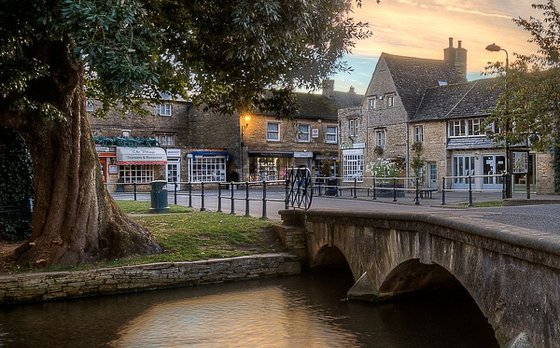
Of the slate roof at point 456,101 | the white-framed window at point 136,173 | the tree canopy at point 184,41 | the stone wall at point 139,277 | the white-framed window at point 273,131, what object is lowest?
the stone wall at point 139,277

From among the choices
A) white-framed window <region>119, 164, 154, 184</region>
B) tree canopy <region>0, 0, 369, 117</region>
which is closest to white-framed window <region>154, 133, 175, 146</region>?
white-framed window <region>119, 164, 154, 184</region>

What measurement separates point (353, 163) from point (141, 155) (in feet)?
53.6

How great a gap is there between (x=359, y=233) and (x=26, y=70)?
7.03 metres

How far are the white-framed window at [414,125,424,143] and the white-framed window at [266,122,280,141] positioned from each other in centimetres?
1173

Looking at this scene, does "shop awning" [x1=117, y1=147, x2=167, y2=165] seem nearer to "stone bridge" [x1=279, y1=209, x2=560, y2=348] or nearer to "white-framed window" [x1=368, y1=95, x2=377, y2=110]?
"white-framed window" [x1=368, y1=95, x2=377, y2=110]

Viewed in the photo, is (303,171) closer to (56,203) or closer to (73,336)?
(56,203)

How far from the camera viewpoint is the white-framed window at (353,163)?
143ft

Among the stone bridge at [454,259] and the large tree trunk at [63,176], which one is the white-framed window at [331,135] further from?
the large tree trunk at [63,176]

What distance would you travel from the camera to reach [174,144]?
45.1 m

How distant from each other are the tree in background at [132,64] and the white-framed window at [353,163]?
29.9 m

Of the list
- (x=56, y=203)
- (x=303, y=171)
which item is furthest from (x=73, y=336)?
Answer: (x=303, y=171)

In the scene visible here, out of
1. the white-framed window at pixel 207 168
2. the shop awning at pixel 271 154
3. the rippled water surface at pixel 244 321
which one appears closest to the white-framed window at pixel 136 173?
the white-framed window at pixel 207 168

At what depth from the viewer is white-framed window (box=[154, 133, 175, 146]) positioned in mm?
44281

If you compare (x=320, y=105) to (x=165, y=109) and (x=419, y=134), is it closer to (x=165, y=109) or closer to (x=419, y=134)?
(x=419, y=134)
